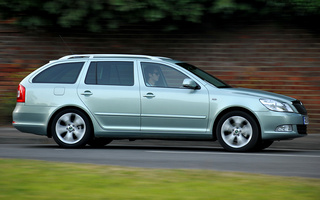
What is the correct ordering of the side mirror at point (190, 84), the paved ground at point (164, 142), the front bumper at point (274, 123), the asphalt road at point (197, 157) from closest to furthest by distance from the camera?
the asphalt road at point (197, 157) < the front bumper at point (274, 123) < the side mirror at point (190, 84) < the paved ground at point (164, 142)

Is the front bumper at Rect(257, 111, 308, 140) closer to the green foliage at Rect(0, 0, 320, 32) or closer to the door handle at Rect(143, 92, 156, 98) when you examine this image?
the door handle at Rect(143, 92, 156, 98)

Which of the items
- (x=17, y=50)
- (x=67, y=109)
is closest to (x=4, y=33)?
(x=17, y=50)

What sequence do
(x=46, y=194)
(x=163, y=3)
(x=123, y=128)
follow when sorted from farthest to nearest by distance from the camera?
(x=163, y=3) < (x=123, y=128) < (x=46, y=194)

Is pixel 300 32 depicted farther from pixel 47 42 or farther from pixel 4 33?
pixel 4 33

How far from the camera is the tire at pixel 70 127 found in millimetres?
10898

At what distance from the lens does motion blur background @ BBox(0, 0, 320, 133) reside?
46.8ft

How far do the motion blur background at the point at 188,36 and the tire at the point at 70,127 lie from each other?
3981 mm

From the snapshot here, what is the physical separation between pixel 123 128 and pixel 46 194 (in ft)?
16.6

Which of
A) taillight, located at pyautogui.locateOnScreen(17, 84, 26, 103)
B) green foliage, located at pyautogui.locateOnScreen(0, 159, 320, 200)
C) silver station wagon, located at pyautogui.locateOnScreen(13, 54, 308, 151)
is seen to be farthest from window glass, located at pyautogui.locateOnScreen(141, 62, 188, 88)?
green foliage, located at pyautogui.locateOnScreen(0, 159, 320, 200)

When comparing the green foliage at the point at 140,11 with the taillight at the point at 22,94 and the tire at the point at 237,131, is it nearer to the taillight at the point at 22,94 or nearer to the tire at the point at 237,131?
the taillight at the point at 22,94

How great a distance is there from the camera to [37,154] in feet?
32.9

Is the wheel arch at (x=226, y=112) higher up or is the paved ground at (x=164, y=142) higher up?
the wheel arch at (x=226, y=112)

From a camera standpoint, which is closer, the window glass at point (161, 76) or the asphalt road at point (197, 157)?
the asphalt road at point (197, 157)

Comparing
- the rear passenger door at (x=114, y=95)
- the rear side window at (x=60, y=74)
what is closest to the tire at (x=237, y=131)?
the rear passenger door at (x=114, y=95)
